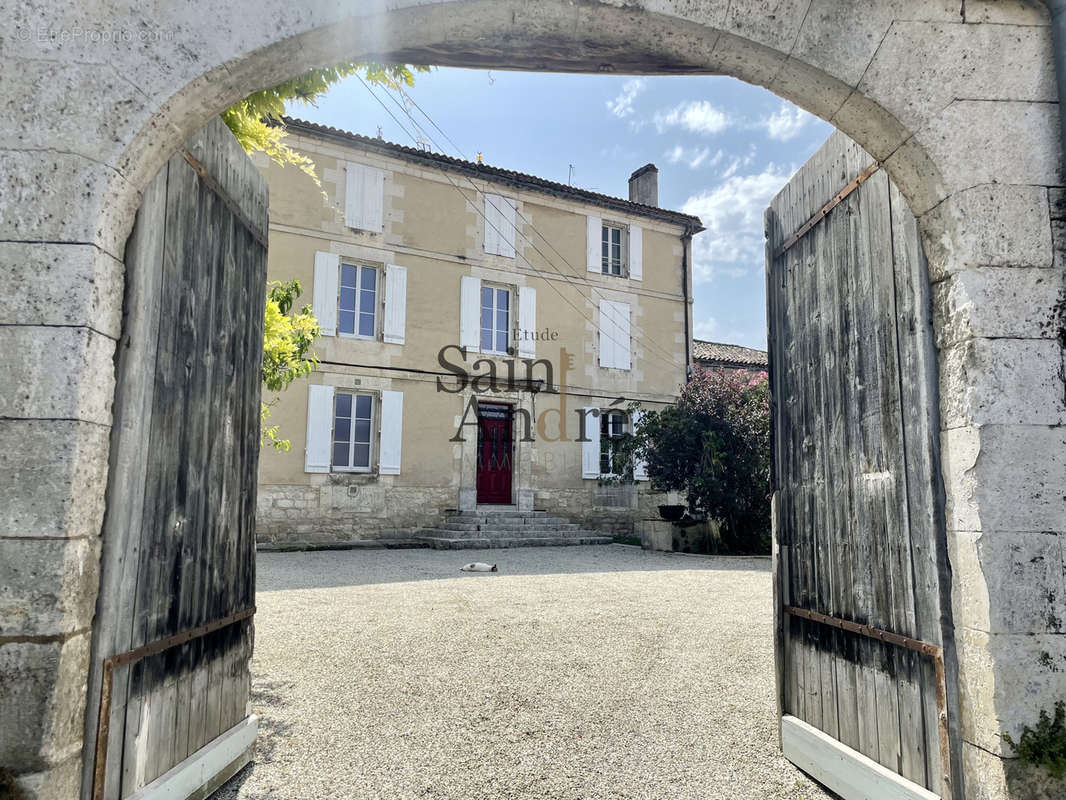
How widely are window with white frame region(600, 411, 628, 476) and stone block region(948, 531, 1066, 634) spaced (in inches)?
408

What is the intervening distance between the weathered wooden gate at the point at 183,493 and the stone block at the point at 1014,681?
7.45 ft

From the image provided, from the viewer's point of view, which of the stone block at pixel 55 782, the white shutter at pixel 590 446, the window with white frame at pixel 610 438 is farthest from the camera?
the white shutter at pixel 590 446

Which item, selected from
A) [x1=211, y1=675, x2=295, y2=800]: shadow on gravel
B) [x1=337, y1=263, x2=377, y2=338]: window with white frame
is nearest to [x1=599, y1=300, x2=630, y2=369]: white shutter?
[x1=337, y1=263, x2=377, y2=338]: window with white frame

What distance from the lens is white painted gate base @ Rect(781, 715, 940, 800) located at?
7.45ft

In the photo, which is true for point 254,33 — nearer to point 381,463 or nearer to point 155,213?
point 155,213

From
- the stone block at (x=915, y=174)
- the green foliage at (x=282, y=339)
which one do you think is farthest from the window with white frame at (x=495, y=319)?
the stone block at (x=915, y=174)

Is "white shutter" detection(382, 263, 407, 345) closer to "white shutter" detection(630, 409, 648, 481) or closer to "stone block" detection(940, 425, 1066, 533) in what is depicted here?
"white shutter" detection(630, 409, 648, 481)

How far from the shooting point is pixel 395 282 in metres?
11.5

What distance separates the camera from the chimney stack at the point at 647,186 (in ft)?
49.1

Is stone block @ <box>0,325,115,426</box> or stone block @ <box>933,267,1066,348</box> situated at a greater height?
stone block @ <box>933,267,1066,348</box>

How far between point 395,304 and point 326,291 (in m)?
1.10

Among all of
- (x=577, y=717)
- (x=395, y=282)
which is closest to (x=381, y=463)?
(x=395, y=282)

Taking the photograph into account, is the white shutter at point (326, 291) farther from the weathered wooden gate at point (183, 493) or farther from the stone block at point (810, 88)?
the stone block at point (810, 88)

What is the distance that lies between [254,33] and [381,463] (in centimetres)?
956
